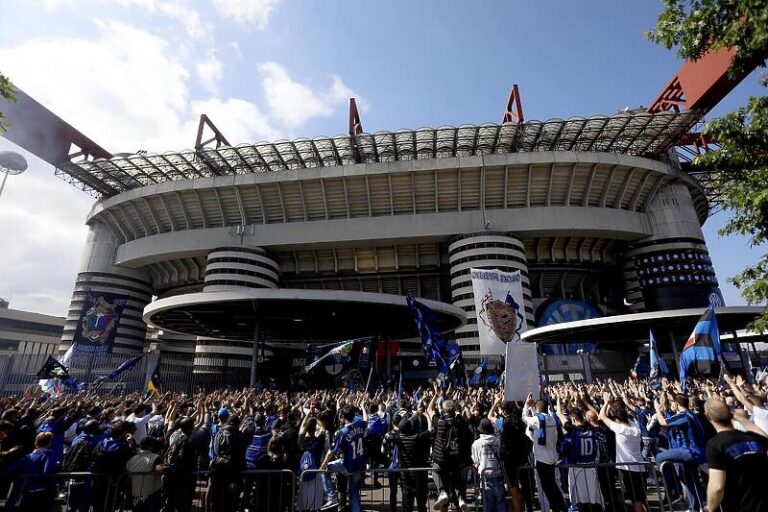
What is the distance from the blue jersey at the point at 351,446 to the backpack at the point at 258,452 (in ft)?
3.82

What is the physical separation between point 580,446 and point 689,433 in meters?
1.54

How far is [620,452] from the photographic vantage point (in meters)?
6.76

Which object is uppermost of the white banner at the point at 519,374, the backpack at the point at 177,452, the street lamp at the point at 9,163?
the street lamp at the point at 9,163

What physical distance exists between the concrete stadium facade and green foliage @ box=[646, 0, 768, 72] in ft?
97.9

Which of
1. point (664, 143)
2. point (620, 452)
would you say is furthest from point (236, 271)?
point (664, 143)

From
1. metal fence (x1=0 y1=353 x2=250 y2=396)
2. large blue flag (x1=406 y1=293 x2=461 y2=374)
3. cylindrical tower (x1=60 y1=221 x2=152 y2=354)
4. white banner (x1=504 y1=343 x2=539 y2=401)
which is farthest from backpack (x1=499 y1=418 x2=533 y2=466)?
cylindrical tower (x1=60 y1=221 x2=152 y2=354)

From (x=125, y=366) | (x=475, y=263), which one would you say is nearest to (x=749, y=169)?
(x=125, y=366)

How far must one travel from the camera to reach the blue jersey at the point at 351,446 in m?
6.48

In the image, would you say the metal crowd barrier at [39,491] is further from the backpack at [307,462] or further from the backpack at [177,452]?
the backpack at [307,462]

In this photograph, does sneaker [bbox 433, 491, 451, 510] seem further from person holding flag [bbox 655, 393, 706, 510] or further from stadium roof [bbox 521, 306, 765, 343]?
stadium roof [bbox 521, 306, 765, 343]

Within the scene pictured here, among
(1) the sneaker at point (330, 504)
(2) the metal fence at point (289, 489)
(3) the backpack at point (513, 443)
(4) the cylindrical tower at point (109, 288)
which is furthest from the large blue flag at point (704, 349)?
(4) the cylindrical tower at point (109, 288)

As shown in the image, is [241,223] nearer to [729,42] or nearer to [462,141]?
[462,141]

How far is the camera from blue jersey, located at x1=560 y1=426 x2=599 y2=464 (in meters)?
6.53

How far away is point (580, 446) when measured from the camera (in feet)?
21.5
